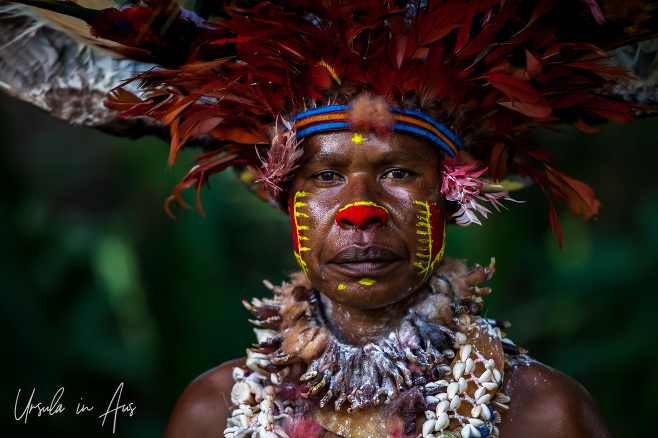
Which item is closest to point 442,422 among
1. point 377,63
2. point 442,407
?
point 442,407

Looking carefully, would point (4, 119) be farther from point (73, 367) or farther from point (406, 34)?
point (406, 34)

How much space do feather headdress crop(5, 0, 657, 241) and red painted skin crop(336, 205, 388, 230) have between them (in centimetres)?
22

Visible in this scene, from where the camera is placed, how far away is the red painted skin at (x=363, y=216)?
5.72 feet

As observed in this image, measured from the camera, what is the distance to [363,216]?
68.6 inches

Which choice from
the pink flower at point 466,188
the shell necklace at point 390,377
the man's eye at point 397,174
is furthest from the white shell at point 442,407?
the man's eye at point 397,174

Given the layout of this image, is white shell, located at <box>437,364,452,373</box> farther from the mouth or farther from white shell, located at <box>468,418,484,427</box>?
the mouth

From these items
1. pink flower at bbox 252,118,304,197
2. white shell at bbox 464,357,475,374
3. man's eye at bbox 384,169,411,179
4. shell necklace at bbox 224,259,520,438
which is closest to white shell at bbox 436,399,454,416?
shell necklace at bbox 224,259,520,438

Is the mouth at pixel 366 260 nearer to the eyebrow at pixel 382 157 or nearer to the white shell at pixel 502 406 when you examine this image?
the eyebrow at pixel 382 157

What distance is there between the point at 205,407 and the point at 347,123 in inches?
43.0

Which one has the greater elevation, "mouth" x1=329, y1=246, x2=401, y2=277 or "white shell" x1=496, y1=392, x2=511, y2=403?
"mouth" x1=329, y1=246, x2=401, y2=277

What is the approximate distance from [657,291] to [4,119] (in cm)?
414

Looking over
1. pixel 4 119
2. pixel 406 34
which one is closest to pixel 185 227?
pixel 4 119

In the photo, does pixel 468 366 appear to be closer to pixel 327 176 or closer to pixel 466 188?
pixel 466 188

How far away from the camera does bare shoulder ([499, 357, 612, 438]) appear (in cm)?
178
